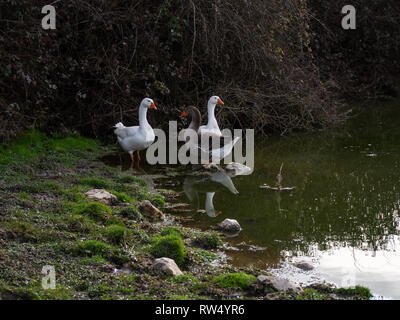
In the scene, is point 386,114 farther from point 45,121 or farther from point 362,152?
point 45,121

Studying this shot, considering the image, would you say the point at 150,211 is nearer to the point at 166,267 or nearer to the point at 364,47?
the point at 166,267

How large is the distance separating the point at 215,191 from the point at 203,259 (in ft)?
10.2

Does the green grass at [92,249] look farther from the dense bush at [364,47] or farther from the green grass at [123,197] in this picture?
the dense bush at [364,47]

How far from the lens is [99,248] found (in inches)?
242

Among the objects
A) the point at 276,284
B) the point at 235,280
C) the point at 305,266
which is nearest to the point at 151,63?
the point at 305,266

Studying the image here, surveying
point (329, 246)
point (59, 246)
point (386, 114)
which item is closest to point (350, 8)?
point (386, 114)

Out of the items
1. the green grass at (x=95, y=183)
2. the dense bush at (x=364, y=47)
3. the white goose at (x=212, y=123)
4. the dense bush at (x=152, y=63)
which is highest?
the dense bush at (x=364, y=47)

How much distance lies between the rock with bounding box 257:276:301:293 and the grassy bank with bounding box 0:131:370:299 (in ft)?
0.16

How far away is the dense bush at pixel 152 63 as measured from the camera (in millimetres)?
11078

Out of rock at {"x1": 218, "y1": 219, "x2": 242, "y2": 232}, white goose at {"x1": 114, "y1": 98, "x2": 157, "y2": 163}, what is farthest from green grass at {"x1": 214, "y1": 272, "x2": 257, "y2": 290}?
white goose at {"x1": 114, "y1": 98, "x2": 157, "y2": 163}

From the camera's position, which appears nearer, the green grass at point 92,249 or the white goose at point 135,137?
the green grass at point 92,249

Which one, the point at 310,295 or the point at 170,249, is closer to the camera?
the point at 310,295

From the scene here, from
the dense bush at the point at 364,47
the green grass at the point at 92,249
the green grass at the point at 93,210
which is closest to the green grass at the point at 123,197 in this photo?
the green grass at the point at 93,210

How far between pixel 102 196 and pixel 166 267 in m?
2.58
